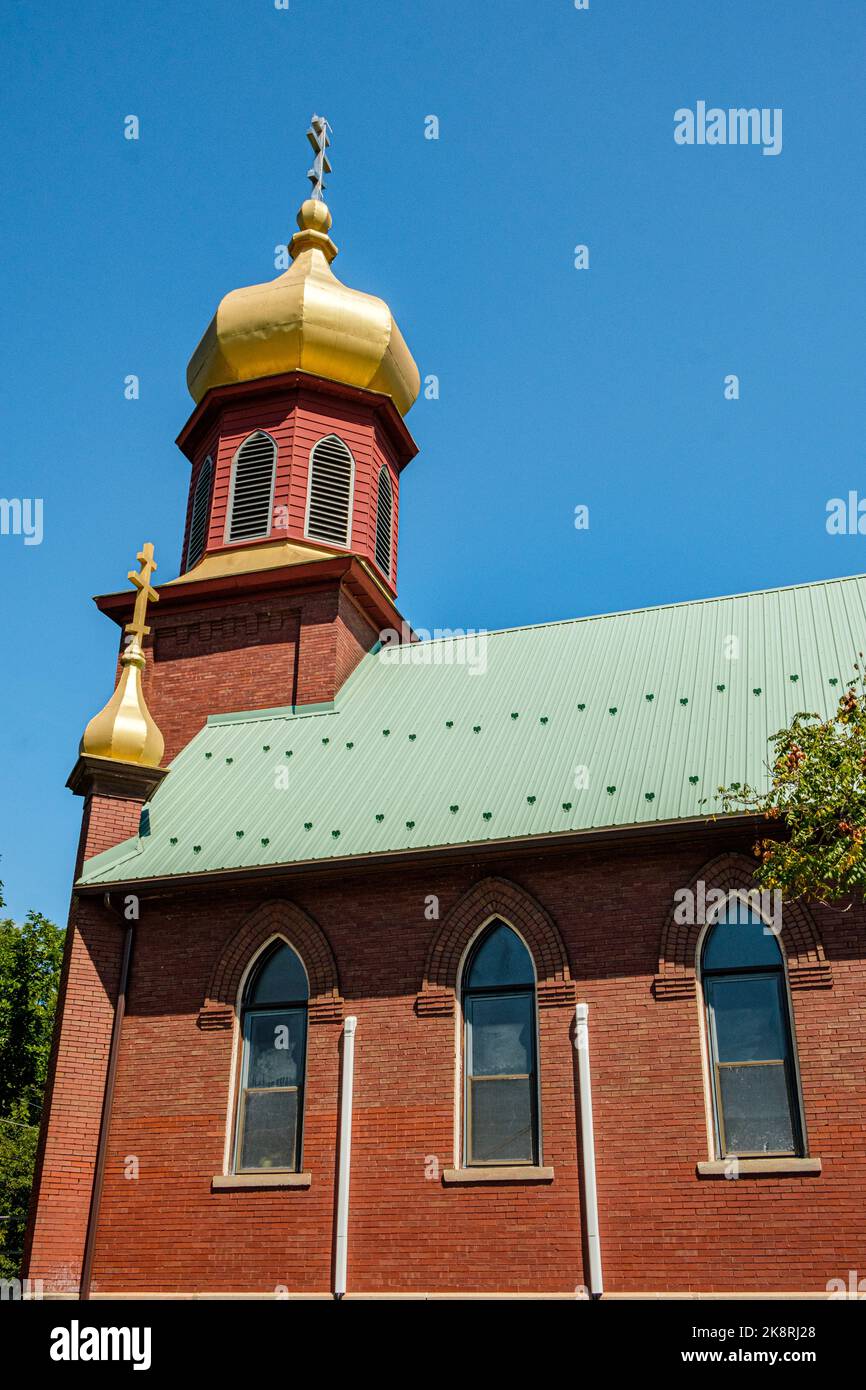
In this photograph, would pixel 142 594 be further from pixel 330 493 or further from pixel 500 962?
pixel 500 962

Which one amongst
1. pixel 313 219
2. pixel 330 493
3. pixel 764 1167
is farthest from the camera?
pixel 313 219

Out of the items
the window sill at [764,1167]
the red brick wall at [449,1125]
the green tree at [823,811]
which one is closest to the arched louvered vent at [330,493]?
the red brick wall at [449,1125]

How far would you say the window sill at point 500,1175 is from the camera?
1338 cm

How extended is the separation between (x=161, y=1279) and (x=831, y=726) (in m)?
9.50

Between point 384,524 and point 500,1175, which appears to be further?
point 384,524

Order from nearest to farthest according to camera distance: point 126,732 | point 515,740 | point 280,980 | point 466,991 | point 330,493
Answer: point 466,991 < point 280,980 < point 515,740 < point 126,732 < point 330,493

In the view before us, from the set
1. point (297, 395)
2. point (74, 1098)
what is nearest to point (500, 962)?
point (74, 1098)

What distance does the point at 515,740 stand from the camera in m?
17.0

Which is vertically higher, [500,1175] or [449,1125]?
[449,1125]

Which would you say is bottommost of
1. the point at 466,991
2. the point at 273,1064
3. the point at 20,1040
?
the point at 273,1064

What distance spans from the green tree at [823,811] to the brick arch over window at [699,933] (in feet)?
6.44

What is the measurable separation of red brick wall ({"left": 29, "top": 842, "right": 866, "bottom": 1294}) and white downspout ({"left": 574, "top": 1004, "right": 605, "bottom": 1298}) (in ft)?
0.40

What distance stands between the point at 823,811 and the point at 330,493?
1318 cm

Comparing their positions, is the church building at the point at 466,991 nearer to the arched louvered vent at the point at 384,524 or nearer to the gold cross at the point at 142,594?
the gold cross at the point at 142,594
